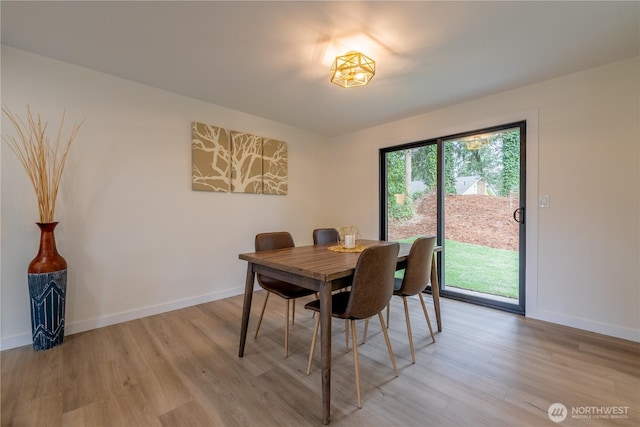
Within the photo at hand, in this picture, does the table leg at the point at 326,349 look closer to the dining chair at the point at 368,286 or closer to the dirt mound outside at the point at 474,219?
the dining chair at the point at 368,286

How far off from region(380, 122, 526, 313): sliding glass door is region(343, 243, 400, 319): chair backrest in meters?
1.99

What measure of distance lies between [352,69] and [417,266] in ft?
5.01

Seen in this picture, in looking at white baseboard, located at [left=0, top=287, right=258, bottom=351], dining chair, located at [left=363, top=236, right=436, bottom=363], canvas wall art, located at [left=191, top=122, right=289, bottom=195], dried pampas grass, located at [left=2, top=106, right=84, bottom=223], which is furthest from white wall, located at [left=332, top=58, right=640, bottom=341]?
dried pampas grass, located at [left=2, top=106, right=84, bottom=223]

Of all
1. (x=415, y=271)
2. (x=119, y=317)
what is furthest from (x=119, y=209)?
(x=415, y=271)

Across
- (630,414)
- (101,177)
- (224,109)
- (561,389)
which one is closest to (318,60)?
(224,109)

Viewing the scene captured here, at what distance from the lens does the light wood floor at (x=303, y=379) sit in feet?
4.63

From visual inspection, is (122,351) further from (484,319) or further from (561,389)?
(484,319)

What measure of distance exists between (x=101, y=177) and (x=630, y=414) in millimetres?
4067

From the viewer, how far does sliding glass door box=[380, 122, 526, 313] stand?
2.84m

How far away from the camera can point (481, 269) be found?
10.2 feet

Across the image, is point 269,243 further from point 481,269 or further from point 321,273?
point 481,269

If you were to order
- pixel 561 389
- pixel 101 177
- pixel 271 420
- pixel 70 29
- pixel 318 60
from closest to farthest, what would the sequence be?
pixel 271 420
pixel 561 389
pixel 70 29
pixel 318 60
pixel 101 177

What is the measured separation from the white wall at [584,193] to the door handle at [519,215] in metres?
0.07

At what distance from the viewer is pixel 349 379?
1.72 meters
